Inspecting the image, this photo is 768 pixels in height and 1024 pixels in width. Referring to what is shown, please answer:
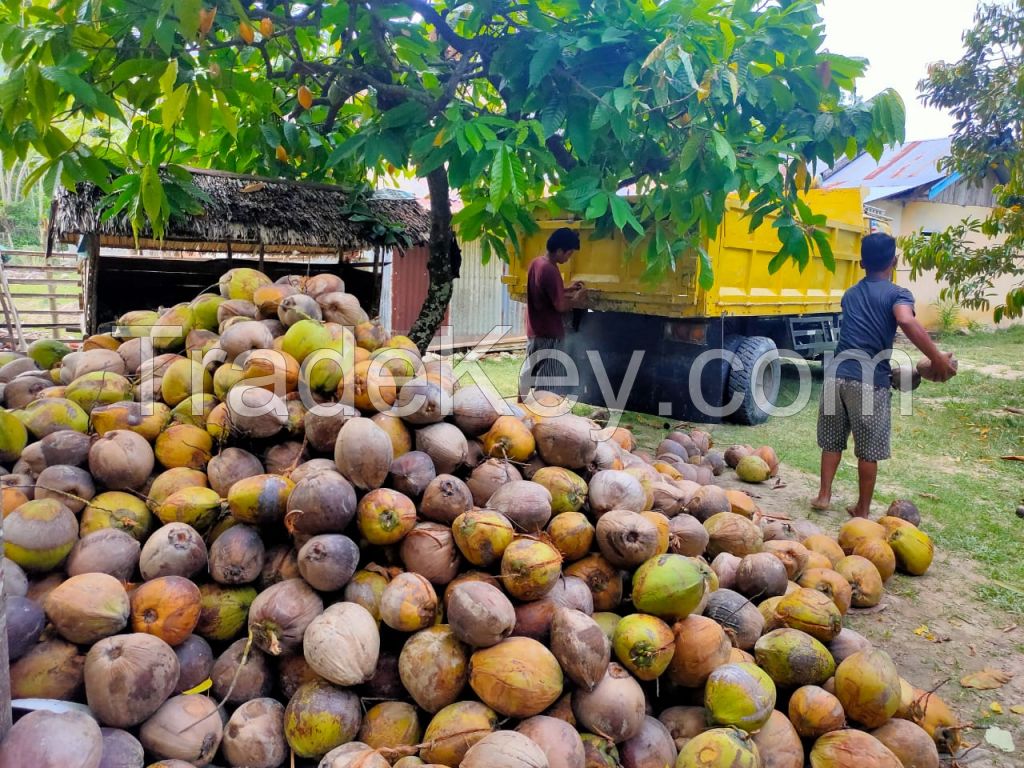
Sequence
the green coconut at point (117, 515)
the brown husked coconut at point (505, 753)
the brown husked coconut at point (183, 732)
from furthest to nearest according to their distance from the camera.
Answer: the green coconut at point (117, 515), the brown husked coconut at point (183, 732), the brown husked coconut at point (505, 753)

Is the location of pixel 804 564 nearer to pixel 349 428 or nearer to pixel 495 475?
pixel 495 475

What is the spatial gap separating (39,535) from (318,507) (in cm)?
85

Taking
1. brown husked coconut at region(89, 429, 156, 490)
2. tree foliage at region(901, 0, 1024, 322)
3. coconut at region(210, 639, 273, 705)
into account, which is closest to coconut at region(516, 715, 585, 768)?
coconut at region(210, 639, 273, 705)

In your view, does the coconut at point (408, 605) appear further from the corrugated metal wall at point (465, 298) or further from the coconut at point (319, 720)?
the corrugated metal wall at point (465, 298)

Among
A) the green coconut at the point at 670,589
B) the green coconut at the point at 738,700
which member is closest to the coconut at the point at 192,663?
the green coconut at the point at 670,589

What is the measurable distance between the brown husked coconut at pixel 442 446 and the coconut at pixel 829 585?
1.68m

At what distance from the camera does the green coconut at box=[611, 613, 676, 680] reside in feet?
7.22

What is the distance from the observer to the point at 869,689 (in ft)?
7.56

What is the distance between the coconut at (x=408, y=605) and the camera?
2.15 meters

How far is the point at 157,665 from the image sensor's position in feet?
6.36

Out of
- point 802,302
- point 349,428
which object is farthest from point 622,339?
point 349,428

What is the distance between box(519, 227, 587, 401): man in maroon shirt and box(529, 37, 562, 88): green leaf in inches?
114

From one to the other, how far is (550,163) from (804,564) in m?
2.28

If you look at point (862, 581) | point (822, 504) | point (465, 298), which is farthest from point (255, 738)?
point (465, 298)
